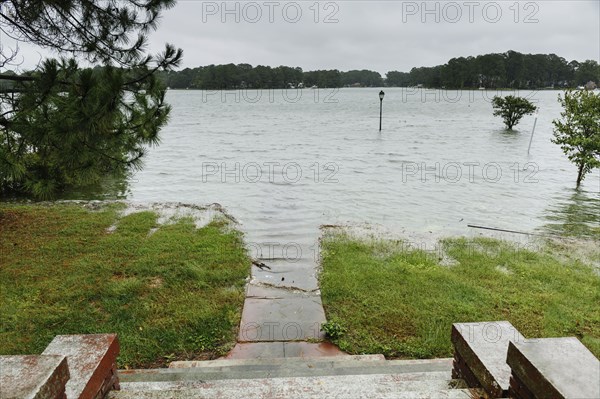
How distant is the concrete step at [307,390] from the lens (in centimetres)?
226

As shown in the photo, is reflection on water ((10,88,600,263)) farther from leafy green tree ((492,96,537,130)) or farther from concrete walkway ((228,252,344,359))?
leafy green tree ((492,96,537,130))

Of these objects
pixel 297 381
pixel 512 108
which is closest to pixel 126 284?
pixel 297 381

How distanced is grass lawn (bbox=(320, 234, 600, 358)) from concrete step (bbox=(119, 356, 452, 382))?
0.46m

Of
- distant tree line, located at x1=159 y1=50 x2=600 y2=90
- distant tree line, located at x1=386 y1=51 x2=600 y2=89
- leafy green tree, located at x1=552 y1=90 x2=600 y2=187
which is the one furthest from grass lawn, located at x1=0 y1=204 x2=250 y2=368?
Result: distant tree line, located at x1=386 y1=51 x2=600 y2=89

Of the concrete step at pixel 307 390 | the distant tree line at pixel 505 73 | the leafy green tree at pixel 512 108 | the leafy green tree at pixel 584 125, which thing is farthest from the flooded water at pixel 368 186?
the distant tree line at pixel 505 73

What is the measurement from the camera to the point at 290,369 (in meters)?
3.45

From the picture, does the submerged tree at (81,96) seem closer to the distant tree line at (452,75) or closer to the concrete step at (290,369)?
the concrete step at (290,369)

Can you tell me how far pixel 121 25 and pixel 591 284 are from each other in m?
7.79

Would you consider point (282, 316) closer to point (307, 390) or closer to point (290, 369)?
point (290, 369)

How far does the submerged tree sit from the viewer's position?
4.75 meters

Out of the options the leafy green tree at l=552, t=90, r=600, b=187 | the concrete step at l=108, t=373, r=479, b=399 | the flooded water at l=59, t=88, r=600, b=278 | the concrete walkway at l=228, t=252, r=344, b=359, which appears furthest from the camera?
the leafy green tree at l=552, t=90, r=600, b=187

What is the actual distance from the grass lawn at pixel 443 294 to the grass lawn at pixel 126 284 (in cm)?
142

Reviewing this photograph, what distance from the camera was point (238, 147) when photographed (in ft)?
80.8

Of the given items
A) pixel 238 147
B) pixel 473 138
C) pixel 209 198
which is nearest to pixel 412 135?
pixel 473 138
